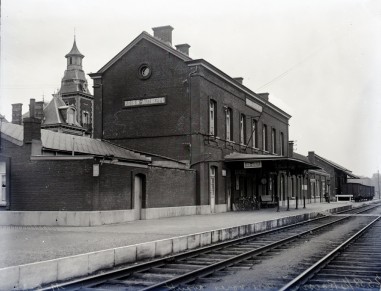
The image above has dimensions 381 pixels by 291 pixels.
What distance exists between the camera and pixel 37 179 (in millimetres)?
17781

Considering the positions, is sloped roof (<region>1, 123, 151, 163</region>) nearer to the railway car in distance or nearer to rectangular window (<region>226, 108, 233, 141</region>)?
rectangular window (<region>226, 108, 233, 141</region>)

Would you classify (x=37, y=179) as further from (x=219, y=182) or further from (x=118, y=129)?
(x=219, y=182)

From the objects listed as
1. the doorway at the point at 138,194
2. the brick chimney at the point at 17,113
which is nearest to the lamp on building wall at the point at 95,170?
the doorway at the point at 138,194

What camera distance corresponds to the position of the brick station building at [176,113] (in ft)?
85.4

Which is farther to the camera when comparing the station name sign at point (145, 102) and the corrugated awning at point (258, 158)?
the corrugated awning at point (258, 158)

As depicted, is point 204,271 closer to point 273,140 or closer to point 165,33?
point 165,33

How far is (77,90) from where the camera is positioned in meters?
67.3

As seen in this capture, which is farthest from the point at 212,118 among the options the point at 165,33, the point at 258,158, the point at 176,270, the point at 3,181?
the point at 176,270

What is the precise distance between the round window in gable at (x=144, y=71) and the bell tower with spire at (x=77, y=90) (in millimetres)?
36822

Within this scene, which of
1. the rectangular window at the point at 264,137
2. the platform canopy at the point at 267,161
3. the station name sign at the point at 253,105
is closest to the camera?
the platform canopy at the point at 267,161

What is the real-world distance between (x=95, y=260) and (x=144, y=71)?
63.3 feet

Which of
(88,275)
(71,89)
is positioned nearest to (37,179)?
(88,275)

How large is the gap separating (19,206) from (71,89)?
5278 centimetres

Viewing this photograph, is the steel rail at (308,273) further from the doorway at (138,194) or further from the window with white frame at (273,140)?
the window with white frame at (273,140)
